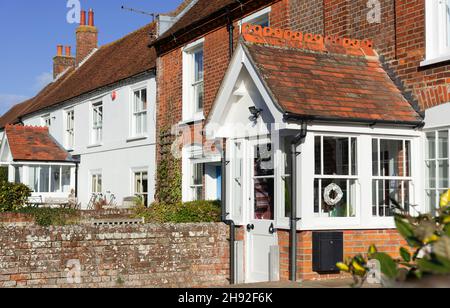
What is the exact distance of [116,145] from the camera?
872 inches

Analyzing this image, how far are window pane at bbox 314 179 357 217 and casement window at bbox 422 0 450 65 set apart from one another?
7.66 feet

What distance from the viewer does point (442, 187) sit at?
995 cm

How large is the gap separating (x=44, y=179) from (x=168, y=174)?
11235 millimetres

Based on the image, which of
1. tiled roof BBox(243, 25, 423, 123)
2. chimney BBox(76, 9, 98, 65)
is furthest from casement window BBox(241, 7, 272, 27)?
chimney BBox(76, 9, 98, 65)

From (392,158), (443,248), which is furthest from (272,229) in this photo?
(443,248)

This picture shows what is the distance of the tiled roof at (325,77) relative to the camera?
31.7 ft

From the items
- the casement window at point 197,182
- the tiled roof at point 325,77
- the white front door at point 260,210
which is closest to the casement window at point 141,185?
the casement window at point 197,182

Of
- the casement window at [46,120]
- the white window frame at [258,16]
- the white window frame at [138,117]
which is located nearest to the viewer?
the white window frame at [258,16]

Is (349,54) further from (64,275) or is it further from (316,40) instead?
(64,275)

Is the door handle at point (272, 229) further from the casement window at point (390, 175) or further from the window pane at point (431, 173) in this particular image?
the window pane at point (431, 173)

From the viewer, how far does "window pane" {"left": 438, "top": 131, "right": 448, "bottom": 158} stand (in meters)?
9.92

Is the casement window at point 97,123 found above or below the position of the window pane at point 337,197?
above

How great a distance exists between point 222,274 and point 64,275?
2.86m

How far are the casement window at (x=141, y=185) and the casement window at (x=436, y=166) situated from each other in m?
11.3
